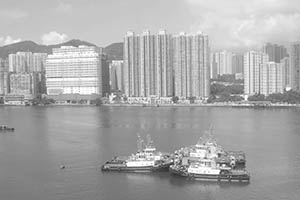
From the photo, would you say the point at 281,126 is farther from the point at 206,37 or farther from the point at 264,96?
the point at 206,37

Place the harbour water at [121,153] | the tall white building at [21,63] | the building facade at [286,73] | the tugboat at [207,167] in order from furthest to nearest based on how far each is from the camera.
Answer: the tall white building at [21,63] → the building facade at [286,73] → the tugboat at [207,167] → the harbour water at [121,153]

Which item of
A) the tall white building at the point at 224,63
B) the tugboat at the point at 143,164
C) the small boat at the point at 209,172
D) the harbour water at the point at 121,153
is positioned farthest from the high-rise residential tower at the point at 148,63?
the tall white building at the point at 224,63

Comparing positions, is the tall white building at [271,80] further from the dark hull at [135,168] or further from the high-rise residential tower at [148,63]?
the dark hull at [135,168]

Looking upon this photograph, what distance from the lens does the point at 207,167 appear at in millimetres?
15148

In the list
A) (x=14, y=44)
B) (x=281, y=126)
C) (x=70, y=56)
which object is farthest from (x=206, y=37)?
(x=14, y=44)

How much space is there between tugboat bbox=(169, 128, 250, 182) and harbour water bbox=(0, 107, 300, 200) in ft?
1.01

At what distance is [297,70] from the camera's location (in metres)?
56.8

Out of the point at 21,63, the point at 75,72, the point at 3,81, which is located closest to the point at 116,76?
the point at 21,63

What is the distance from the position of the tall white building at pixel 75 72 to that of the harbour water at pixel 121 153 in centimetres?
3198

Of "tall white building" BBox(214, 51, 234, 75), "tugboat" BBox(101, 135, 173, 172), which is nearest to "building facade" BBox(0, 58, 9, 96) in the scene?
"tall white building" BBox(214, 51, 234, 75)

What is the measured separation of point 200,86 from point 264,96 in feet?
25.3

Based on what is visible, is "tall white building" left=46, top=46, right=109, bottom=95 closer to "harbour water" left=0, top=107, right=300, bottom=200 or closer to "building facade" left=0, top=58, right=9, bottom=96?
"building facade" left=0, top=58, right=9, bottom=96

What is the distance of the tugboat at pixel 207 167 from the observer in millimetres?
14836

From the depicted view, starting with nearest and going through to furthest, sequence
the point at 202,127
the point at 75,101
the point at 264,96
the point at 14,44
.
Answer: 1. the point at 202,127
2. the point at 264,96
3. the point at 75,101
4. the point at 14,44
